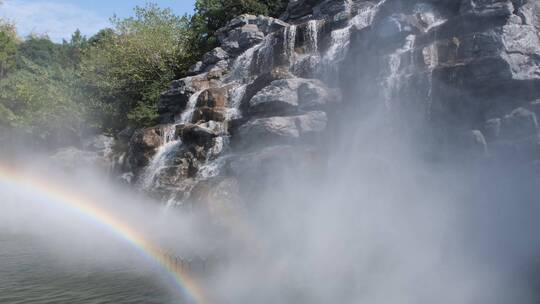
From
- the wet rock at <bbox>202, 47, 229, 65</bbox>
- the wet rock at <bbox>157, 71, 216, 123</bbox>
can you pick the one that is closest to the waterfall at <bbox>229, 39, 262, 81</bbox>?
the wet rock at <bbox>157, 71, 216, 123</bbox>

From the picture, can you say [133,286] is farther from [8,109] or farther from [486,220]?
[8,109]

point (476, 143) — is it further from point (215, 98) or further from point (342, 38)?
point (215, 98)

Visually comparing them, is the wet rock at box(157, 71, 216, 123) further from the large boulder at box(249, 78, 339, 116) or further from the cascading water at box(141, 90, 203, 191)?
the large boulder at box(249, 78, 339, 116)

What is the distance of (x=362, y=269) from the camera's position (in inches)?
552

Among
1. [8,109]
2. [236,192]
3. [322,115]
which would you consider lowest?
[236,192]

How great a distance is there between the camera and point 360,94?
2311cm

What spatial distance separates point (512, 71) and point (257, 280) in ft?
39.8

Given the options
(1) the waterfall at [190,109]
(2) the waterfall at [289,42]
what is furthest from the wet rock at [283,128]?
(2) the waterfall at [289,42]

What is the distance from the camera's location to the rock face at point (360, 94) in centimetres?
1841

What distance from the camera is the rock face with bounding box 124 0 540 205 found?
1841 centimetres

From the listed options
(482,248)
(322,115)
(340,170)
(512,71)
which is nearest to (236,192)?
(340,170)

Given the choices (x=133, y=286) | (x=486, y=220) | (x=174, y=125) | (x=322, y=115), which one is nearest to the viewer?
(x=133, y=286)

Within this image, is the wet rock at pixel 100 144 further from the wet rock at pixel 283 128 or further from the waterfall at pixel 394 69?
the waterfall at pixel 394 69

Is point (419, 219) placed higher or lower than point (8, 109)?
lower
